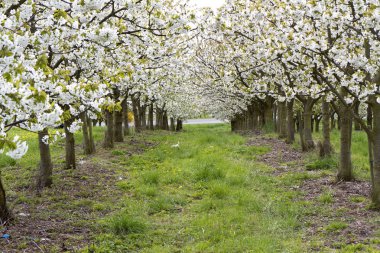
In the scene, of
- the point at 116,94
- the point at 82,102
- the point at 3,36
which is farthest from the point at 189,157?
the point at 3,36

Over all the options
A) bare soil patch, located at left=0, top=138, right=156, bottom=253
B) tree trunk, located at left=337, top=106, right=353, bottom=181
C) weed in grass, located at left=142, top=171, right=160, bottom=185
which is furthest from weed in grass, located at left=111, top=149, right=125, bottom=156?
tree trunk, located at left=337, top=106, right=353, bottom=181

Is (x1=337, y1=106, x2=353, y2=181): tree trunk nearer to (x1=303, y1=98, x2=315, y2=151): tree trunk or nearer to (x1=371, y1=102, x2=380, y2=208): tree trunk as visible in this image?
(x1=371, y1=102, x2=380, y2=208): tree trunk

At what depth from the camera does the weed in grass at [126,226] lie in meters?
7.48

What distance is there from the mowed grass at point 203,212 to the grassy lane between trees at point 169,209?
2 cm

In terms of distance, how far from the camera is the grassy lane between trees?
687 centimetres

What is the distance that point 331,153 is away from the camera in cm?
1394

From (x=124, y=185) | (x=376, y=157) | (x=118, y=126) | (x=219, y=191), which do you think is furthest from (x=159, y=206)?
(x=118, y=126)

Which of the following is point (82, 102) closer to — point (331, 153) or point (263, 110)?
point (331, 153)

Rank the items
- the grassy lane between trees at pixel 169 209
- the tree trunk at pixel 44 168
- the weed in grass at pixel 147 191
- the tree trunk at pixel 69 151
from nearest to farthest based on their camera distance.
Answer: the grassy lane between trees at pixel 169 209, the weed in grass at pixel 147 191, the tree trunk at pixel 44 168, the tree trunk at pixel 69 151

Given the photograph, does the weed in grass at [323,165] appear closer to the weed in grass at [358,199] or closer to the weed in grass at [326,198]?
the weed in grass at [326,198]

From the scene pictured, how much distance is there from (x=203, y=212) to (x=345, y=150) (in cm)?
427

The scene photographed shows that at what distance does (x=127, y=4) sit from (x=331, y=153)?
29.0 feet

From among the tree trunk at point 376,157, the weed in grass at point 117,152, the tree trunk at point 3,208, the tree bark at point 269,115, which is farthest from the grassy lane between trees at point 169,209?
the tree bark at point 269,115

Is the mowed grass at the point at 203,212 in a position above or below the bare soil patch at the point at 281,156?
below
